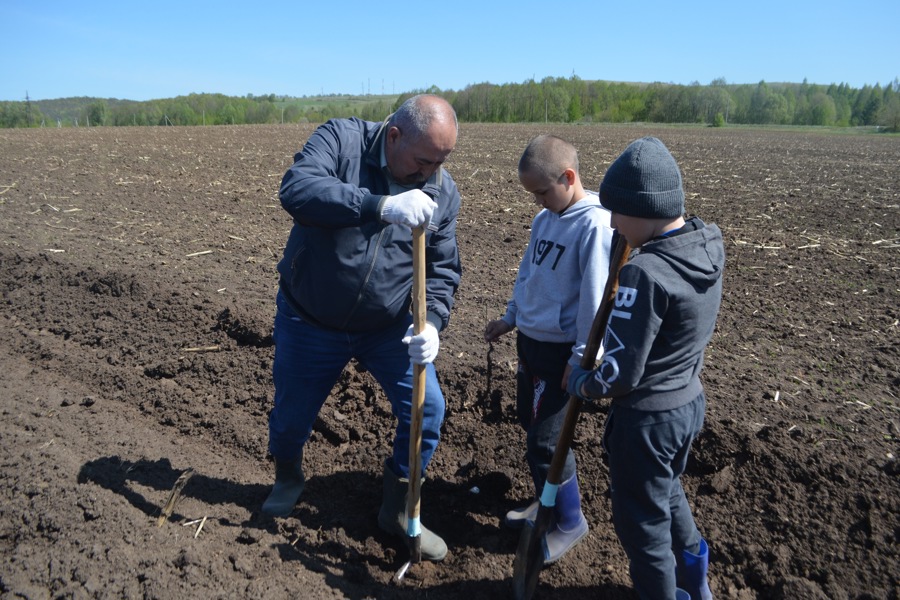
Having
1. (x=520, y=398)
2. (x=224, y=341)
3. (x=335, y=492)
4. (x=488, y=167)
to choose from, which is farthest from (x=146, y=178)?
(x=520, y=398)

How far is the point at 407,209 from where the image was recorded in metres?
2.74

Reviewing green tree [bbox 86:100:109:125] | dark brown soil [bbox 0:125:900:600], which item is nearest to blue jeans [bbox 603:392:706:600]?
dark brown soil [bbox 0:125:900:600]

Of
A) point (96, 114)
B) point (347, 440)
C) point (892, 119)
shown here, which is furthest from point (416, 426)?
point (96, 114)

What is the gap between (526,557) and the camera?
2963mm

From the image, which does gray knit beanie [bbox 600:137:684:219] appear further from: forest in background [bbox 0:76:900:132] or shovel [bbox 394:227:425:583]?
forest in background [bbox 0:76:900:132]

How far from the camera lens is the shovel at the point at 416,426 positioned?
2922 mm

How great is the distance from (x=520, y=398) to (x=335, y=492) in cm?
138

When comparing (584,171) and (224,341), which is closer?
(224,341)

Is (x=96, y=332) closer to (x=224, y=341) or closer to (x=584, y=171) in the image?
(x=224, y=341)

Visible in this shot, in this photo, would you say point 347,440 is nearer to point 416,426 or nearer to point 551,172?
point 416,426

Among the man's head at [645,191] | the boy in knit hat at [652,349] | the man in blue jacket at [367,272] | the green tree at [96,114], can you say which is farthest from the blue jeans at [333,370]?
the green tree at [96,114]

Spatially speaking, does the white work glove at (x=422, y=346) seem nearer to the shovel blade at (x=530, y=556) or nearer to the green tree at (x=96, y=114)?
the shovel blade at (x=530, y=556)

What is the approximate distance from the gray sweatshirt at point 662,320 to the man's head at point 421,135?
1030 millimetres

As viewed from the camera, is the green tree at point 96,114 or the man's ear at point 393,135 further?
the green tree at point 96,114
